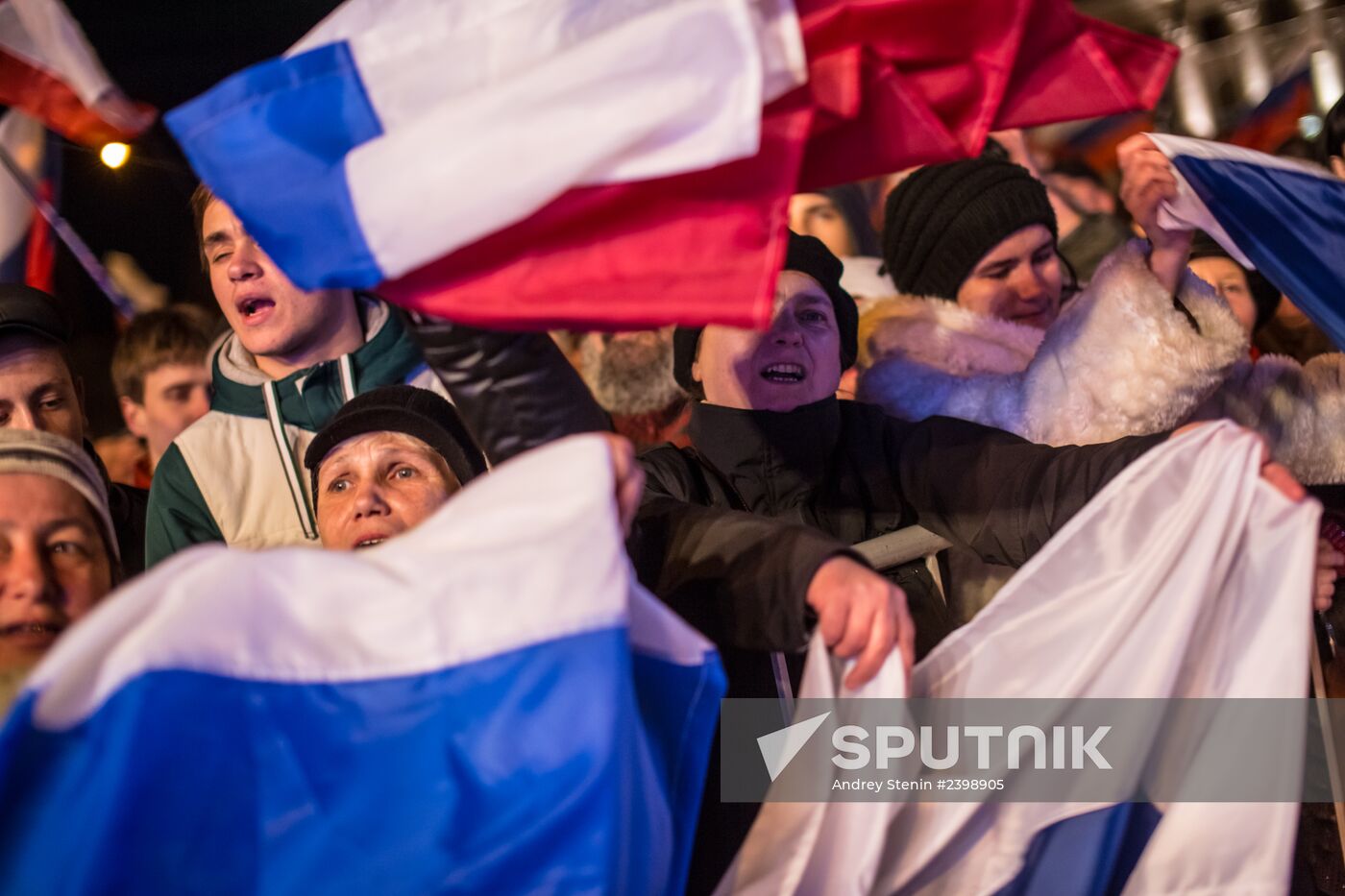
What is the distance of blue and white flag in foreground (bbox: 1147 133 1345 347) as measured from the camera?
7.24ft

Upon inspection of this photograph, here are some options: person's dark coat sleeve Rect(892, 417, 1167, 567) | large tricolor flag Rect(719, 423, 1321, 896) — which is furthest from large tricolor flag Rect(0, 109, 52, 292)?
large tricolor flag Rect(719, 423, 1321, 896)

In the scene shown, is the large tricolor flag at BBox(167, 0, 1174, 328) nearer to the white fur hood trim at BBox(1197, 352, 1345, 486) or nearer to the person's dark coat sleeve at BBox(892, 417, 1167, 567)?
the person's dark coat sleeve at BBox(892, 417, 1167, 567)

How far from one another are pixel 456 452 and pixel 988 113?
0.96 metres

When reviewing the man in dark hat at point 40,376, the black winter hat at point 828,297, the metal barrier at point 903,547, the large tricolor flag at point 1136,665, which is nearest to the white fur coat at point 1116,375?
the black winter hat at point 828,297

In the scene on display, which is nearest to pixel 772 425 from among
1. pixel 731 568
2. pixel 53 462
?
pixel 731 568

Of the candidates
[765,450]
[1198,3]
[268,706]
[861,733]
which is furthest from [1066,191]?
[268,706]

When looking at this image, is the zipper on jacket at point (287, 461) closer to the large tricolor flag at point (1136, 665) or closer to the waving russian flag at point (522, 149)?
the waving russian flag at point (522, 149)

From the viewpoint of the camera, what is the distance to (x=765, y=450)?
2289 mm

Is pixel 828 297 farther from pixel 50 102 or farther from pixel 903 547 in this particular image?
pixel 50 102

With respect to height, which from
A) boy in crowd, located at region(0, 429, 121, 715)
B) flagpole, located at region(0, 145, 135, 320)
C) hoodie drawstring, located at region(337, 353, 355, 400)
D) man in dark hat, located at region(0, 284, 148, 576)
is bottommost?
boy in crowd, located at region(0, 429, 121, 715)

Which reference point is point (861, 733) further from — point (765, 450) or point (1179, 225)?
point (1179, 225)

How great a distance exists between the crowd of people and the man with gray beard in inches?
22.2

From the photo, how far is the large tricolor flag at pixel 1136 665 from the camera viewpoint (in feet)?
5.70

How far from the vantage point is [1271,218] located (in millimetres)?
2236
